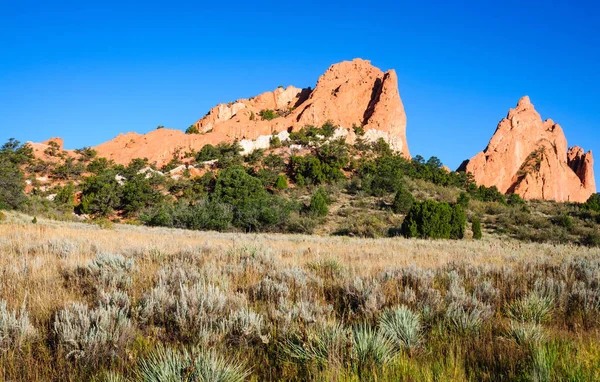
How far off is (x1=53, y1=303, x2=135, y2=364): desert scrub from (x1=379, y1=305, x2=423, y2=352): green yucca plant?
83.3 inches

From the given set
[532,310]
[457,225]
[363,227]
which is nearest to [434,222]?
[457,225]

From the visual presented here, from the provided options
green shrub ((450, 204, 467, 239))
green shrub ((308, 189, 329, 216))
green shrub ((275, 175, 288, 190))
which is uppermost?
green shrub ((275, 175, 288, 190))

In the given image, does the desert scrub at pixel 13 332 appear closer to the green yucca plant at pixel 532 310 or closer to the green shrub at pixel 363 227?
the green yucca plant at pixel 532 310

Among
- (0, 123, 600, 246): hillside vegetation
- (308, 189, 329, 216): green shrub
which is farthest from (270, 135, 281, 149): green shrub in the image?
(308, 189, 329, 216): green shrub

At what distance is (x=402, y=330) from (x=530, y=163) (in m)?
108

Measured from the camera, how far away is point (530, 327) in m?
2.83

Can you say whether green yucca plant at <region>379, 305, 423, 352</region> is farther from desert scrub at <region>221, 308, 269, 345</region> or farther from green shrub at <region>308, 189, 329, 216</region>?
green shrub at <region>308, 189, 329, 216</region>

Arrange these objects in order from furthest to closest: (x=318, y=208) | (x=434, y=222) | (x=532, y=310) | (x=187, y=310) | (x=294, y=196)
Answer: (x=294, y=196), (x=318, y=208), (x=434, y=222), (x=532, y=310), (x=187, y=310)

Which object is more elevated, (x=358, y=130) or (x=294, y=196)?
(x=358, y=130)

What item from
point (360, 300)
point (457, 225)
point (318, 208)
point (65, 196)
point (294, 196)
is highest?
point (294, 196)

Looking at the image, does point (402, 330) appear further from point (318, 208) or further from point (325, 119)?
point (325, 119)

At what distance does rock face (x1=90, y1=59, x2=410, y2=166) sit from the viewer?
78.4 meters

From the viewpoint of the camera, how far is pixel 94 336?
2.52 meters

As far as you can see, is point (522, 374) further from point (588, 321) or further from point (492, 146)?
point (492, 146)
